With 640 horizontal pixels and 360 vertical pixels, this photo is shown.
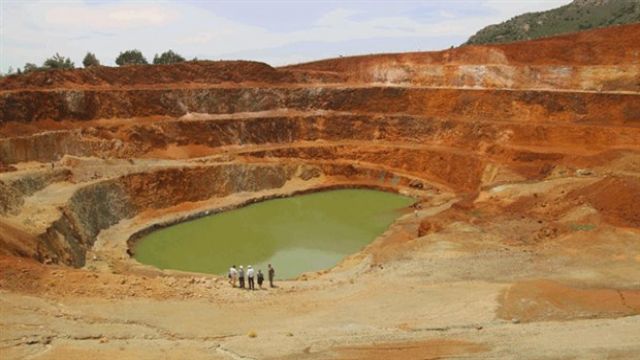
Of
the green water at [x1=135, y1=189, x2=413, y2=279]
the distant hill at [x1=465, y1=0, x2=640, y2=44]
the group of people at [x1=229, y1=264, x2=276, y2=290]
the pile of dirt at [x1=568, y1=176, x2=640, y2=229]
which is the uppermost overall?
the distant hill at [x1=465, y1=0, x2=640, y2=44]

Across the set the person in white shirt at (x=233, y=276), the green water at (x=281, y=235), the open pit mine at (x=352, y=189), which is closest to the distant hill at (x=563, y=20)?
the open pit mine at (x=352, y=189)

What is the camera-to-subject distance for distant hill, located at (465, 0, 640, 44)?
2877 inches

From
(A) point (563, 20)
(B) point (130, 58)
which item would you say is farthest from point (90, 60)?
(A) point (563, 20)

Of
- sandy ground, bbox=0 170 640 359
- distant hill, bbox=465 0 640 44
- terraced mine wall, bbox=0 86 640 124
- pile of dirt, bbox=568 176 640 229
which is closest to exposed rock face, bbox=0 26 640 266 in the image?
terraced mine wall, bbox=0 86 640 124

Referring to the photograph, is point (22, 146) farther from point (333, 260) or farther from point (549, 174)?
point (549, 174)

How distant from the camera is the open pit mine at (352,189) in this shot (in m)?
14.7

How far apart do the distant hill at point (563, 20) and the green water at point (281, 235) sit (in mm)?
47908

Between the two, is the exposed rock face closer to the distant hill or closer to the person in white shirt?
the person in white shirt

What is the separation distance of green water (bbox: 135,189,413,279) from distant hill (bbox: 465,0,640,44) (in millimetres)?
47908

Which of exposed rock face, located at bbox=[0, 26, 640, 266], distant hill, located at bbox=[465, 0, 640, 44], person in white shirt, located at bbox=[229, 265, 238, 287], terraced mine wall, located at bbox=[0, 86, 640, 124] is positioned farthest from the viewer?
distant hill, located at bbox=[465, 0, 640, 44]

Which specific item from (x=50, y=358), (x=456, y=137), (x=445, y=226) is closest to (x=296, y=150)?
(x=456, y=137)

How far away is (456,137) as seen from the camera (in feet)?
149

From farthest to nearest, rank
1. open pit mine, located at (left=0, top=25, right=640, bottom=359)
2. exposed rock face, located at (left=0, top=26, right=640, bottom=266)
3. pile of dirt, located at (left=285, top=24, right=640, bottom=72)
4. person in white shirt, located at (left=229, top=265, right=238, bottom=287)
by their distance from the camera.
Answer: pile of dirt, located at (left=285, top=24, right=640, bottom=72) → exposed rock face, located at (left=0, top=26, right=640, bottom=266) → person in white shirt, located at (left=229, top=265, right=238, bottom=287) → open pit mine, located at (left=0, top=25, right=640, bottom=359)

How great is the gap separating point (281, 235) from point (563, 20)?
62.9 meters
